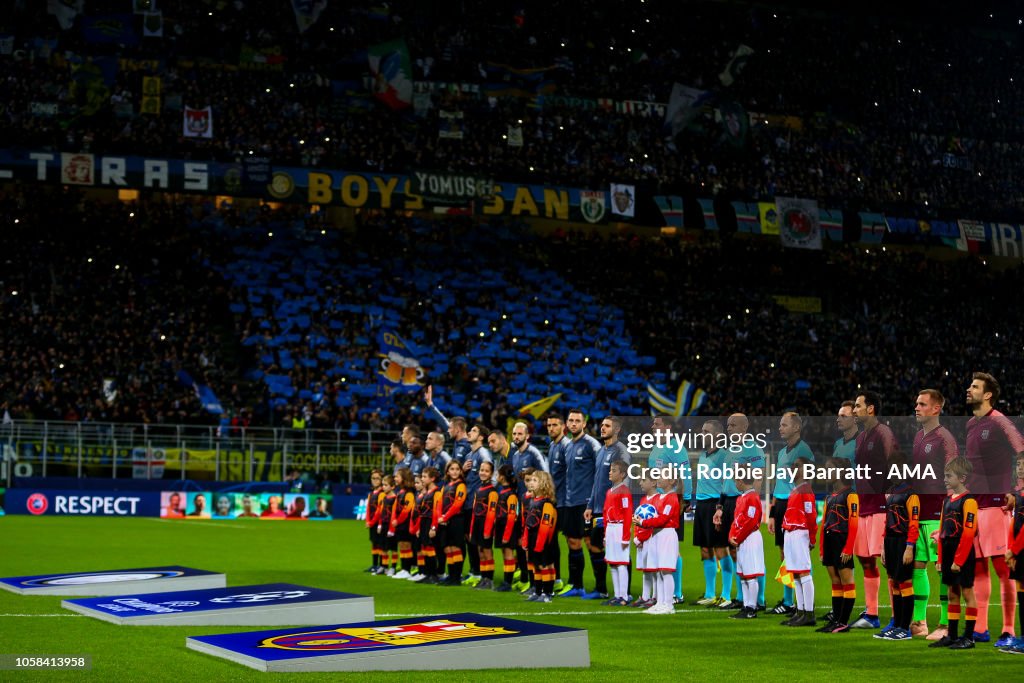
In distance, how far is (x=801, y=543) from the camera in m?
13.6

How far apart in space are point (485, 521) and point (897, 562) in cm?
603

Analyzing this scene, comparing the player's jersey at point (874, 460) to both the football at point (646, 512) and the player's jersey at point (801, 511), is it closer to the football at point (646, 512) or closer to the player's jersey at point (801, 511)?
the player's jersey at point (801, 511)

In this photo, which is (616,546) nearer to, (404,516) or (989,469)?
(404,516)

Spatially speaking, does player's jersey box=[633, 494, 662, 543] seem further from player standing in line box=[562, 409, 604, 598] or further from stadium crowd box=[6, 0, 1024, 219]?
stadium crowd box=[6, 0, 1024, 219]

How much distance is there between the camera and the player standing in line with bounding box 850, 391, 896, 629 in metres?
12.7

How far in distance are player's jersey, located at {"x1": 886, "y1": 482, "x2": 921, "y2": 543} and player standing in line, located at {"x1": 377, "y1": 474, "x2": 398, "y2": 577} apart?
27.0 feet

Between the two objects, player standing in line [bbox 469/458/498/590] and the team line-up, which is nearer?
the team line-up

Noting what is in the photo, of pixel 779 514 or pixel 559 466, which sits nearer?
pixel 779 514

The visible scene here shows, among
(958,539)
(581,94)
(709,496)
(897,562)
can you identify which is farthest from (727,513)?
(581,94)

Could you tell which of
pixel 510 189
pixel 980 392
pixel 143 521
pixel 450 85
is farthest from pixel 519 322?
pixel 980 392

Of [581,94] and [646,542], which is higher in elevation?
[581,94]

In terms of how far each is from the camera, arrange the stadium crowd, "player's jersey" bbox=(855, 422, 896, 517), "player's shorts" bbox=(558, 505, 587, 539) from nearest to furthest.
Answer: "player's jersey" bbox=(855, 422, 896, 517), "player's shorts" bbox=(558, 505, 587, 539), the stadium crowd

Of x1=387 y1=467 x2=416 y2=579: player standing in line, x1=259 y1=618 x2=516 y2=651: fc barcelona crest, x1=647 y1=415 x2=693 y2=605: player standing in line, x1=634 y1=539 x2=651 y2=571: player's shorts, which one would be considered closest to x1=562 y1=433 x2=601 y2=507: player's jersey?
x1=647 y1=415 x2=693 y2=605: player standing in line

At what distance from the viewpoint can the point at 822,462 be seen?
46.8 feet
